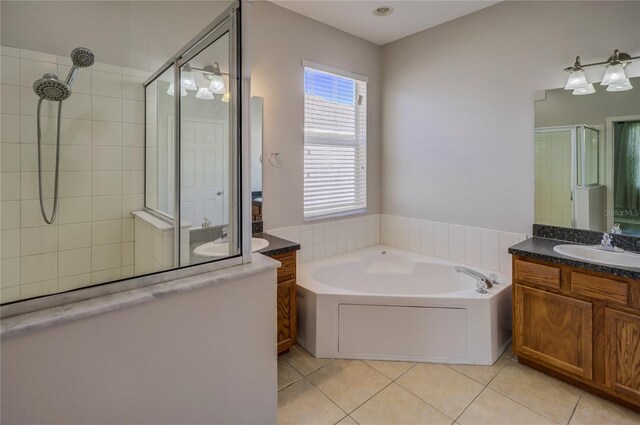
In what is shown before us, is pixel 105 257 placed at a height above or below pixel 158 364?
above

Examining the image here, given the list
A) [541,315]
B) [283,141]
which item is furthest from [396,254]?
[283,141]

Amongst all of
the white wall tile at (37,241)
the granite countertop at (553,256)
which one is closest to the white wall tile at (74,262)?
the white wall tile at (37,241)

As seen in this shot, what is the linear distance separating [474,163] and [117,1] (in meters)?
2.89

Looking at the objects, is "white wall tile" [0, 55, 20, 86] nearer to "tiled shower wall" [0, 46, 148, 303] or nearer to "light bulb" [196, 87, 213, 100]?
"tiled shower wall" [0, 46, 148, 303]

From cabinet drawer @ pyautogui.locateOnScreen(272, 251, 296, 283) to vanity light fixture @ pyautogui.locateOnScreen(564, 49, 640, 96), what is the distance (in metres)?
2.34

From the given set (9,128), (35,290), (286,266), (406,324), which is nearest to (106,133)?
(9,128)

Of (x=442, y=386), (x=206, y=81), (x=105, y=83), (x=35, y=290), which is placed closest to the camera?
(x=35, y=290)

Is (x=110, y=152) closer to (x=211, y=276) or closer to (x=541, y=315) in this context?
(x=211, y=276)

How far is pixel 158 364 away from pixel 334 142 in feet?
8.34

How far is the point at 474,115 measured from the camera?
9.41 feet

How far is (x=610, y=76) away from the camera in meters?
2.13

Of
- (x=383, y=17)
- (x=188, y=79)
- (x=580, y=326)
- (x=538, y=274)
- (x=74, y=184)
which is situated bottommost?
(x=580, y=326)

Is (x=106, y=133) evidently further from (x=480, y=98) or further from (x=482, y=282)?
(x=480, y=98)

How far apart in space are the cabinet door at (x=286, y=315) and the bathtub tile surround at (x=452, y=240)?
1.54 m
